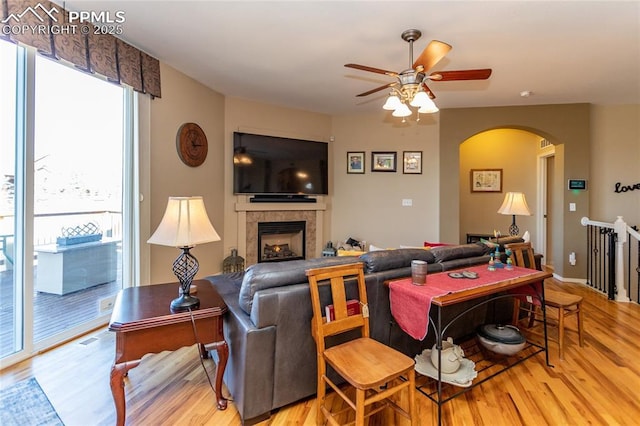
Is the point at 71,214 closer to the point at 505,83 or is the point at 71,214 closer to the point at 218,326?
the point at 218,326

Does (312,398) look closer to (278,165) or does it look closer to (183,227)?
(183,227)

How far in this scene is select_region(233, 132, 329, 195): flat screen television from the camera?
4668mm

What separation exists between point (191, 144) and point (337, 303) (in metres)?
2.98

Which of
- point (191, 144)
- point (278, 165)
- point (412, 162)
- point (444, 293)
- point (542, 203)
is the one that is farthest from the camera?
point (542, 203)

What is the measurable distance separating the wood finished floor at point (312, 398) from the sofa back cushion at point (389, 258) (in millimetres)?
829

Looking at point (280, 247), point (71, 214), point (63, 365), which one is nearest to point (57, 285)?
point (71, 214)

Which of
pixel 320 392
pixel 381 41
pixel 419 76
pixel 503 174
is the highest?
pixel 381 41

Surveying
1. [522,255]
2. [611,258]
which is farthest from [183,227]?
[611,258]

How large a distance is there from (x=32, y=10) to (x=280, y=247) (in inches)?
153

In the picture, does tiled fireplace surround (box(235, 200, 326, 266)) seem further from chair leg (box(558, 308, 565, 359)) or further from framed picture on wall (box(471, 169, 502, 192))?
chair leg (box(558, 308, 565, 359))

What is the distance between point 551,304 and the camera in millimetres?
2490

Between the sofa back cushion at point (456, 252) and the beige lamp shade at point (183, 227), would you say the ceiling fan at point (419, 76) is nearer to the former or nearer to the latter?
the sofa back cushion at point (456, 252)

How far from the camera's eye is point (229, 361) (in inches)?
74.6

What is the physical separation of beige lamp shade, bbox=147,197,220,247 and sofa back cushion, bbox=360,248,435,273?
→ 3.39ft
